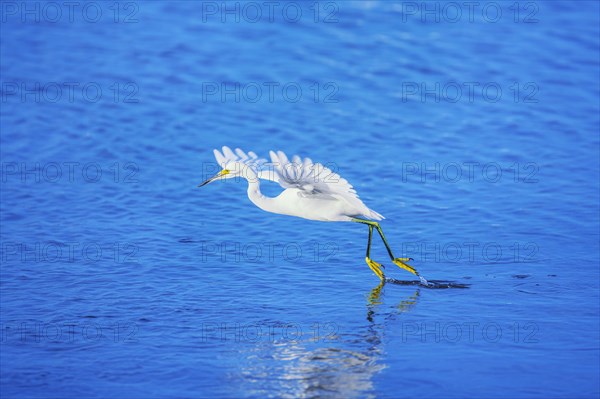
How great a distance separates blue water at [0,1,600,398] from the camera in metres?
9.61

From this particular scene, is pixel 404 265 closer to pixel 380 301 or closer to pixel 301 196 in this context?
pixel 380 301

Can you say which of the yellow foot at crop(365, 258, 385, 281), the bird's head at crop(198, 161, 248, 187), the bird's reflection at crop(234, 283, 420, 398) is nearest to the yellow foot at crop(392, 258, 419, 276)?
the yellow foot at crop(365, 258, 385, 281)

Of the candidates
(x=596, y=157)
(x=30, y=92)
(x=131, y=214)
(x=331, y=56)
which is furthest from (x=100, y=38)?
(x=596, y=157)

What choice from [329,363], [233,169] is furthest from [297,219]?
[329,363]

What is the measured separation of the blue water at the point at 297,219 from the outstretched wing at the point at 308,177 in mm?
1192

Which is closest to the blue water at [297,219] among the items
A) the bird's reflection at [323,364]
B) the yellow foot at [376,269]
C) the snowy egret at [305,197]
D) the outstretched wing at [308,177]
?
the bird's reflection at [323,364]

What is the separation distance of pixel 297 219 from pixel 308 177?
3.69 metres

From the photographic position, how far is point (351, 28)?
2105 cm

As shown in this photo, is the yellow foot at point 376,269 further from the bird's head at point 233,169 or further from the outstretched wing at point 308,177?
the bird's head at point 233,169

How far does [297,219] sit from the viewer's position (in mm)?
14094

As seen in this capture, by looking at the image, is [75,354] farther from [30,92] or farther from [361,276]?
[30,92]

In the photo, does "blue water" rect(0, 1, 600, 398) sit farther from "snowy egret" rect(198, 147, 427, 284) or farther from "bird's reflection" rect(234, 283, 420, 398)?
"snowy egret" rect(198, 147, 427, 284)

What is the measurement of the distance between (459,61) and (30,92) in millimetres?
8224

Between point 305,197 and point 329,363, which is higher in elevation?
point 305,197
